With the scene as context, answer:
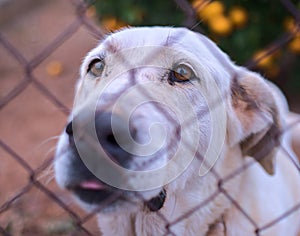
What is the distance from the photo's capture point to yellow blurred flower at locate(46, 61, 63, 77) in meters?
5.18

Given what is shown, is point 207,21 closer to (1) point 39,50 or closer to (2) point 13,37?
(1) point 39,50

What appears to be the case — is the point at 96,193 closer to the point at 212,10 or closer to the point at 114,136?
the point at 114,136

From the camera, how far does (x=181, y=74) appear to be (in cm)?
239

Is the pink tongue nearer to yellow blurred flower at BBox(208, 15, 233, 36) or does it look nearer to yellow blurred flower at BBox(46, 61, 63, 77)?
yellow blurred flower at BBox(208, 15, 233, 36)

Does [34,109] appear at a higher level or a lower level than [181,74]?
lower

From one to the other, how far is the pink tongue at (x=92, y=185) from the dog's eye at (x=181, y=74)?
0.56 m

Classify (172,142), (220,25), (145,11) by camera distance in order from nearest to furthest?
(172,142) < (220,25) < (145,11)

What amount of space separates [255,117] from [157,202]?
61cm

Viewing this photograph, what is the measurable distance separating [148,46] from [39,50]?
2.89m

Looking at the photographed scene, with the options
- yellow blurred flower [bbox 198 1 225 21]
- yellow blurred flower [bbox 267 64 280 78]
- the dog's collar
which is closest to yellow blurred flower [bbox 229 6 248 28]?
yellow blurred flower [bbox 198 1 225 21]

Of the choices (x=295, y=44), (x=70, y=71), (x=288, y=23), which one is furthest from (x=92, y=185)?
(x=70, y=71)

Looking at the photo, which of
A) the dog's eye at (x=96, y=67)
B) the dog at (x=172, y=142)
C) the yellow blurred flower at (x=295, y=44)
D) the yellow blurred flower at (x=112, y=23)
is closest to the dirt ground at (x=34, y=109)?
the yellow blurred flower at (x=112, y=23)

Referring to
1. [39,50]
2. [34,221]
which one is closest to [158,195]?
[34,221]

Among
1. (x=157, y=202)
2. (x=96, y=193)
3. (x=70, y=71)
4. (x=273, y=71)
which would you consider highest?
(x=96, y=193)
